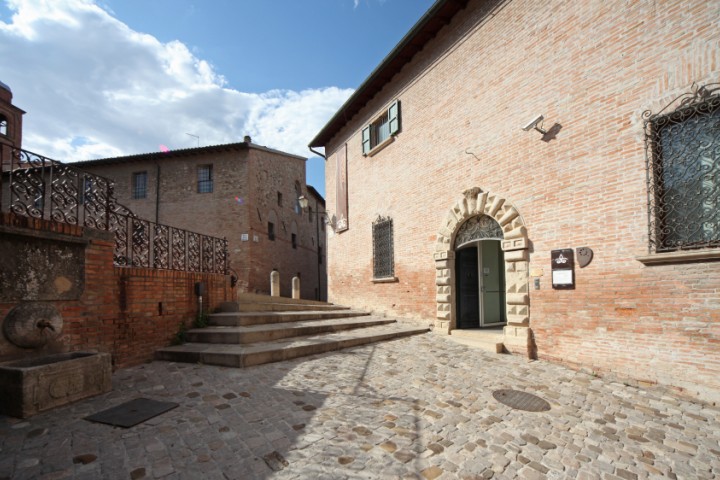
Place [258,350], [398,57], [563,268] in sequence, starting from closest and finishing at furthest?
[258,350] < [563,268] < [398,57]

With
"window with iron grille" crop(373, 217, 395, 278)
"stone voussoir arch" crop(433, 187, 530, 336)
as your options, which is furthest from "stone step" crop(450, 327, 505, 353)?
"window with iron grille" crop(373, 217, 395, 278)

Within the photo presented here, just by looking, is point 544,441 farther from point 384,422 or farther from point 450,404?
point 384,422

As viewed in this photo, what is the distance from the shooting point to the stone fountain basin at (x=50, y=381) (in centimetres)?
350

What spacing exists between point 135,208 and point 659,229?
796 inches

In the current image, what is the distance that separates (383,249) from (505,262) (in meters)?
4.54

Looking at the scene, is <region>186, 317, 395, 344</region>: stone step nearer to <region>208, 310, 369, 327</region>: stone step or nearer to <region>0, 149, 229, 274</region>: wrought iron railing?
<region>208, 310, 369, 327</region>: stone step

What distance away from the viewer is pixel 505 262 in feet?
23.7

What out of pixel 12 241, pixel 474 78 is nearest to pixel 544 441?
pixel 12 241

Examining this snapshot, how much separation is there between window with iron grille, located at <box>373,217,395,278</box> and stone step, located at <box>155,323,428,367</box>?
11.3 feet

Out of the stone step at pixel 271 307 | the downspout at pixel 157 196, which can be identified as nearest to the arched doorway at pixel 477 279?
the stone step at pixel 271 307

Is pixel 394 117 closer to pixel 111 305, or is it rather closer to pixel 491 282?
pixel 491 282

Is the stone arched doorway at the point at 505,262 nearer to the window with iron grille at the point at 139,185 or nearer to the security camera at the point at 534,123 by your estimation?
the security camera at the point at 534,123

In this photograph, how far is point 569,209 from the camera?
20.3 feet

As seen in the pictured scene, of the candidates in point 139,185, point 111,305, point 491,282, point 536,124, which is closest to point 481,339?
point 491,282
